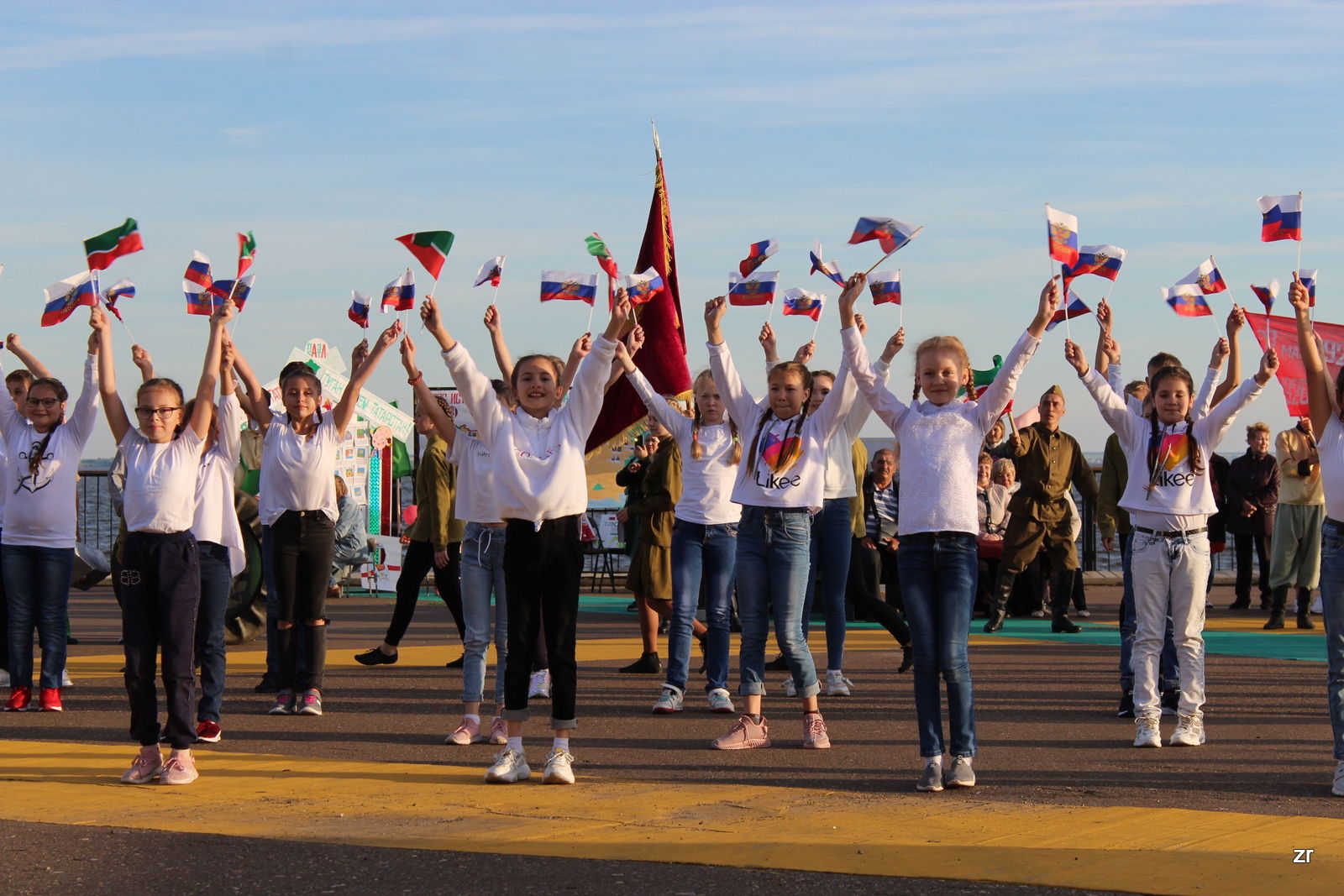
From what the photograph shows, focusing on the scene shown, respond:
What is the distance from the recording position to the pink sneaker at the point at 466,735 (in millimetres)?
8141

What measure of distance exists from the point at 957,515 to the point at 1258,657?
688 cm

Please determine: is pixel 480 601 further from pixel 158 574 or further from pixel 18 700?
pixel 18 700

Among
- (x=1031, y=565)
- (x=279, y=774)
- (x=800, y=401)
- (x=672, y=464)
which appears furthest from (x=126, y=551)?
(x=1031, y=565)

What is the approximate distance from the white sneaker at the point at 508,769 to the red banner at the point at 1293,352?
1073cm

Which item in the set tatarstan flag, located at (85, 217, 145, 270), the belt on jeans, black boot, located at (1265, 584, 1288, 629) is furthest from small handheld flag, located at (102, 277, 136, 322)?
black boot, located at (1265, 584, 1288, 629)

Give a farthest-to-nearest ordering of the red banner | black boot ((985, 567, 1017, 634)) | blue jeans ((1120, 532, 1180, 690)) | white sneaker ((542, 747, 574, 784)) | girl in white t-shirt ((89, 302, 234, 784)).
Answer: the red banner, black boot ((985, 567, 1017, 634)), blue jeans ((1120, 532, 1180, 690)), girl in white t-shirt ((89, 302, 234, 784)), white sneaker ((542, 747, 574, 784))

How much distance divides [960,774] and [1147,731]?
176 cm

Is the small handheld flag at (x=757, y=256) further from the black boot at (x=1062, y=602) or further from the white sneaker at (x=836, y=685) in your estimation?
the black boot at (x=1062, y=602)

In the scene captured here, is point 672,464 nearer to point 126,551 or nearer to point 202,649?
point 202,649

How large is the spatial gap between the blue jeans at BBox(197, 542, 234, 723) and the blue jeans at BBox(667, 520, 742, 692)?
2491mm

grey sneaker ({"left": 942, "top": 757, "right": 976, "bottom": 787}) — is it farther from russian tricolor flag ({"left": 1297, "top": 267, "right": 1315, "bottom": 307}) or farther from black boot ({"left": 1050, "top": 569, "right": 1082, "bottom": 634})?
black boot ({"left": 1050, "top": 569, "right": 1082, "bottom": 634})

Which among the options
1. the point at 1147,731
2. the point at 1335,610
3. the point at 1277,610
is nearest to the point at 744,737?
the point at 1147,731

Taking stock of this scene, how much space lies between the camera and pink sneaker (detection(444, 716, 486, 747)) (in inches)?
320

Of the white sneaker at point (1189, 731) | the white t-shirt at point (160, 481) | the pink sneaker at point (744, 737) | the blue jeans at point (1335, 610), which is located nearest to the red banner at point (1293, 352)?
the white sneaker at point (1189, 731)
